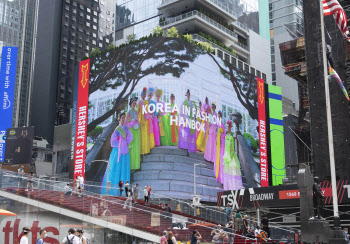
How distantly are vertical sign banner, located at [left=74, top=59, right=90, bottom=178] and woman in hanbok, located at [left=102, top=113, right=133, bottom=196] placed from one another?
5.49 m

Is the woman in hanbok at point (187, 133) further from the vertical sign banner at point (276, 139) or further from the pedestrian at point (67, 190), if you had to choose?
the pedestrian at point (67, 190)

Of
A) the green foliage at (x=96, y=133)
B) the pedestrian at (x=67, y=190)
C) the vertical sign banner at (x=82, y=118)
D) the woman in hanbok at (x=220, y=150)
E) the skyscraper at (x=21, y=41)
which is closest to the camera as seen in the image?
the pedestrian at (x=67, y=190)

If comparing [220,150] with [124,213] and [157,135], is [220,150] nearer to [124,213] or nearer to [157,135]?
[157,135]

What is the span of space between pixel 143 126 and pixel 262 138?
2171cm

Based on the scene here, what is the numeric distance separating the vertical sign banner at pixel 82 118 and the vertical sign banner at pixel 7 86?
796 inches

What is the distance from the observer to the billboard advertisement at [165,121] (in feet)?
194

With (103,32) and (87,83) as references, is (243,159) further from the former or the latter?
(103,32)

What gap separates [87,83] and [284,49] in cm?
2715

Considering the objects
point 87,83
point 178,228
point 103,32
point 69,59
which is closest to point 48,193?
point 178,228

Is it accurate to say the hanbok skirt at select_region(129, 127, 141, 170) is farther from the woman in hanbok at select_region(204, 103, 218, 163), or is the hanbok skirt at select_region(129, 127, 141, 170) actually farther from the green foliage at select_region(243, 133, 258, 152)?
the green foliage at select_region(243, 133, 258, 152)

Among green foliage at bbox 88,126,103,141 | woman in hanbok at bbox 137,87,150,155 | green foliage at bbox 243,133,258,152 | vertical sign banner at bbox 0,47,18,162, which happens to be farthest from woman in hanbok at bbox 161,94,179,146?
vertical sign banner at bbox 0,47,18,162

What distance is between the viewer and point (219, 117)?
6600 cm

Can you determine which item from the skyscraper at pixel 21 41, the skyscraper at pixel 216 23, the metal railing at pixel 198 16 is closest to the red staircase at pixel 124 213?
the skyscraper at pixel 216 23

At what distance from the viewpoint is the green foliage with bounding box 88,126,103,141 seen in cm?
6358
